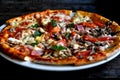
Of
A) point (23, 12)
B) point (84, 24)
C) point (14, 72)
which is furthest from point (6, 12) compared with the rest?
point (14, 72)

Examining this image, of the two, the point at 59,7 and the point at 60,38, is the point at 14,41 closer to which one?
the point at 60,38

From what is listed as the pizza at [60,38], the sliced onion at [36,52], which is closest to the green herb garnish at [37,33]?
the pizza at [60,38]

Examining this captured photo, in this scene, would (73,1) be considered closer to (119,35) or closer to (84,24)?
(84,24)

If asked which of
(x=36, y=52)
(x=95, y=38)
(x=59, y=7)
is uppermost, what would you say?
(x=59, y=7)

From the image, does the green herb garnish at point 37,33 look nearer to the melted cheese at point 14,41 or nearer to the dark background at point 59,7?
the melted cheese at point 14,41

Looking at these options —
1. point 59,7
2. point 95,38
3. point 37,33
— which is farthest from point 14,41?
point 59,7

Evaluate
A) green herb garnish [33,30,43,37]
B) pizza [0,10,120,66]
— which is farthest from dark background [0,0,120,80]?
green herb garnish [33,30,43,37]

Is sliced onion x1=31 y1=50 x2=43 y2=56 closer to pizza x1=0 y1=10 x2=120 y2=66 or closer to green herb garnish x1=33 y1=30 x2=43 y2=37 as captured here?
pizza x1=0 y1=10 x2=120 y2=66
